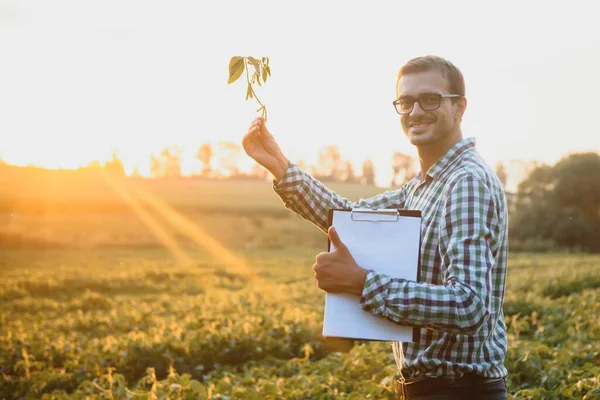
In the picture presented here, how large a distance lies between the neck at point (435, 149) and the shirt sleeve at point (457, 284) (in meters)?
0.34

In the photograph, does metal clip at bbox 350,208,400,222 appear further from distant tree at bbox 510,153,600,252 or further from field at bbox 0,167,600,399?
distant tree at bbox 510,153,600,252

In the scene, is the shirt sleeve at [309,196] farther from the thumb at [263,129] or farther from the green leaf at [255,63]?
A: the green leaf at [255,63]

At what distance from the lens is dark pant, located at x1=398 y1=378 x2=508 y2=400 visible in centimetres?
220

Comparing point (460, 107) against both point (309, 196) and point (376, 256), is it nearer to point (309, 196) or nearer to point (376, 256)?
point (376, 256)

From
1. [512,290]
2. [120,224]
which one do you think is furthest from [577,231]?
[512,290]

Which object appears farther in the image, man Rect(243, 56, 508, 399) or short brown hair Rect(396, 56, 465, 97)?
short brown hair Rect(396, 56, 465, 97)

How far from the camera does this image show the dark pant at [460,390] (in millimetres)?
2203

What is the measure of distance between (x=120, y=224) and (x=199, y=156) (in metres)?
21.5

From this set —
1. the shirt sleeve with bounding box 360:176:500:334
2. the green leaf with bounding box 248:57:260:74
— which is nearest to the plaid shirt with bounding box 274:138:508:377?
the shirt sleeve with bounding box 360:176:500:334

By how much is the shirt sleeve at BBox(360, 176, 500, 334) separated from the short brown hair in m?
0.44

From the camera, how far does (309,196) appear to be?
9.45ft

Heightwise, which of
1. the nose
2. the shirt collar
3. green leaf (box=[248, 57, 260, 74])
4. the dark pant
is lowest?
the dark pant

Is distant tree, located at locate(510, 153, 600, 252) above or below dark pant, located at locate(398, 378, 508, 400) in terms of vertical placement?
above

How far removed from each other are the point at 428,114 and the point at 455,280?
2.13ft
